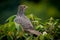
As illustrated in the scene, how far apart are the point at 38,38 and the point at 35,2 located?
2.30ft

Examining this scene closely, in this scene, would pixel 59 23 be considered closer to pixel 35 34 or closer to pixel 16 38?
pixel 35 34

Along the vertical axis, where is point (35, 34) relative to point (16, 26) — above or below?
below

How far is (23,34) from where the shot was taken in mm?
1961

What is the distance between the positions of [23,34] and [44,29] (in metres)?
0.38

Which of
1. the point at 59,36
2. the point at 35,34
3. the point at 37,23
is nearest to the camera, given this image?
the point at 35,34

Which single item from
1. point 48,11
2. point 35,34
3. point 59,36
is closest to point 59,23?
point 59,36

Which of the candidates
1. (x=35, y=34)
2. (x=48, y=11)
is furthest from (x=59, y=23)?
(x=48, y=11)

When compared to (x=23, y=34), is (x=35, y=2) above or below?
above

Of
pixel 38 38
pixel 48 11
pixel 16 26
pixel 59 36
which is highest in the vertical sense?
pixel 48 11

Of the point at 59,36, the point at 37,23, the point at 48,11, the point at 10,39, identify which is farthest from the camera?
the point at 37,23

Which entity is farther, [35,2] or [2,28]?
[2,28]

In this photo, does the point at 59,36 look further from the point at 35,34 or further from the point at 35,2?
the point at 35,2

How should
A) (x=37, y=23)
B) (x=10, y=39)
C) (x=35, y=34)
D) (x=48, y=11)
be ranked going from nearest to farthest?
(x=48, y=11) → (x=10, y=39) → (x=35, y=34) → (x=37, y=23)

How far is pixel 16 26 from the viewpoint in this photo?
1870 millimetres
